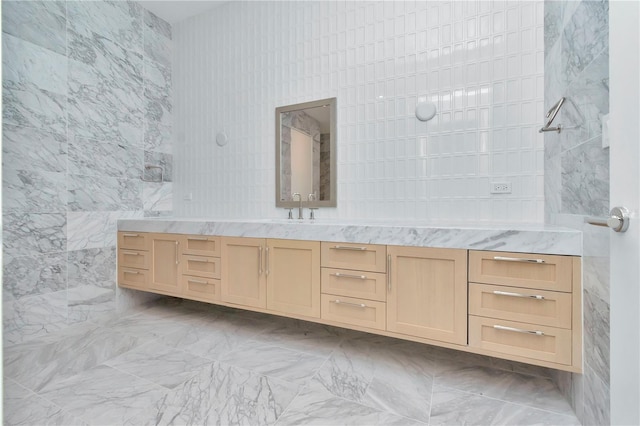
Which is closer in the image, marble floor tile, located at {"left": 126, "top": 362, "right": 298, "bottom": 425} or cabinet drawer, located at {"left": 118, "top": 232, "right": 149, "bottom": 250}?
marble floor tile, located at {"left": 126, "top": 362, "right": 298, "bottom": 425}

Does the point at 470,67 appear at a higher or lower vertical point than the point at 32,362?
higher

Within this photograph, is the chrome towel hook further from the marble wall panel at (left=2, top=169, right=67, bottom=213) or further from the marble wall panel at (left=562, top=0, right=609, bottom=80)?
the marble wall panel at (left=2, top=169, right=67, bottom=213)

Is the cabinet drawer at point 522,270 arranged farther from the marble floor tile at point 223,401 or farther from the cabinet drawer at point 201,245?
the cabinet drawer at point 201,245

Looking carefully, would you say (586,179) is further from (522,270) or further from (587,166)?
(522,270)

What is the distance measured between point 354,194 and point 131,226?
2096 mm

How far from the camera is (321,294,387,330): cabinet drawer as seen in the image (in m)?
1.83

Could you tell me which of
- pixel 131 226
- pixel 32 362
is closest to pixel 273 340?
pixel 32 362

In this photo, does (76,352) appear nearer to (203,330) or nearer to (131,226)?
(203,330)

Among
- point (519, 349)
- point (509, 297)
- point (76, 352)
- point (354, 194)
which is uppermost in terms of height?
point (354, 194)

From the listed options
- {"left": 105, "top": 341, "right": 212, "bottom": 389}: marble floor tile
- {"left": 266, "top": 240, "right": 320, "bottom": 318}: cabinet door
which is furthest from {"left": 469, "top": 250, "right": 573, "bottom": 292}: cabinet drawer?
{"left": 105, "top": 341, "right": 212, "bottom": 389}: marble floor tile

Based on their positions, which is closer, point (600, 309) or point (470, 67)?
point (600, 309)

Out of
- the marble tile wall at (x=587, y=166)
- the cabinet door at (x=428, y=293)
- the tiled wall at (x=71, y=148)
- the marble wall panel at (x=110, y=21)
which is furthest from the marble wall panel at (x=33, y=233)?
the marble tile wall at (x=587, y=166)

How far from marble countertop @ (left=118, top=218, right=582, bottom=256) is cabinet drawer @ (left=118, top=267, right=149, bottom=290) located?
2.02 ft

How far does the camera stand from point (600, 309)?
46.9 inches
